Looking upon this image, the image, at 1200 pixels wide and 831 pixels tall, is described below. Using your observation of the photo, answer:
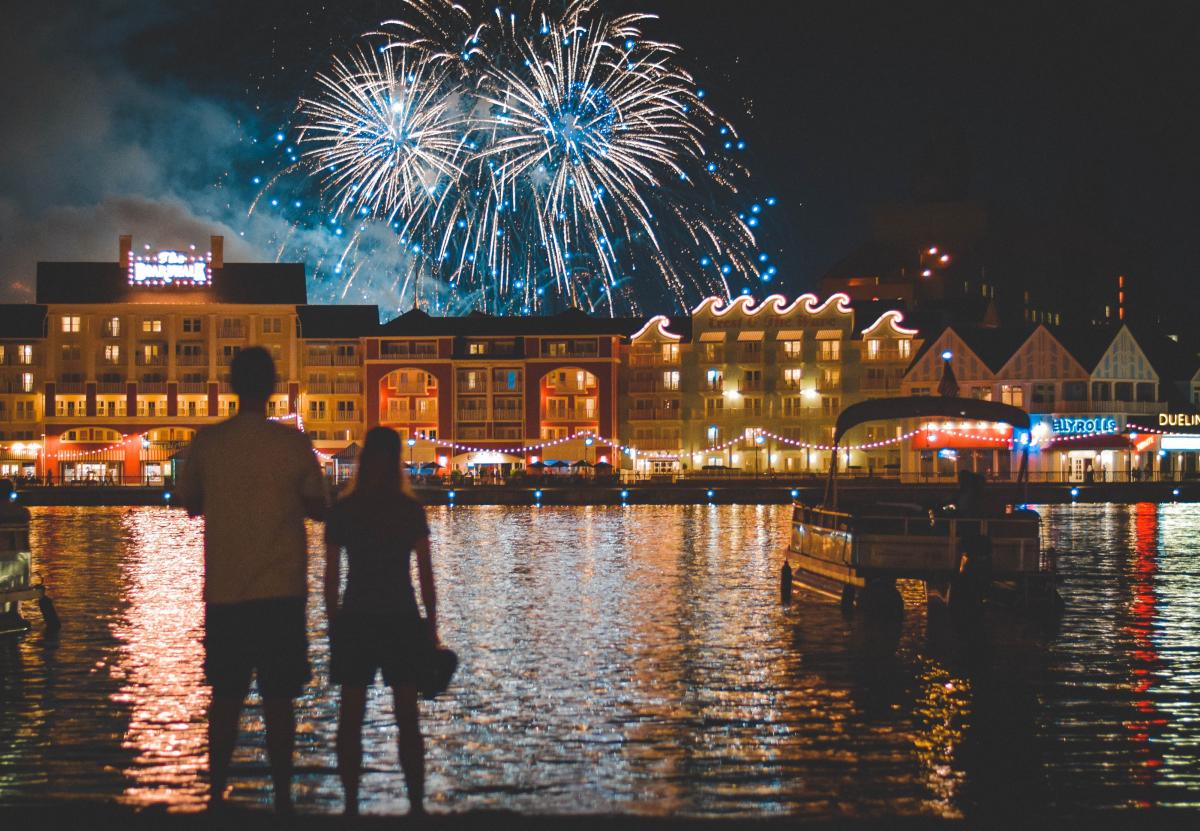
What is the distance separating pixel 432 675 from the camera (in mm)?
8258

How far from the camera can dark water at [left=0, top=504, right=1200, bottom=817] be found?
955cm

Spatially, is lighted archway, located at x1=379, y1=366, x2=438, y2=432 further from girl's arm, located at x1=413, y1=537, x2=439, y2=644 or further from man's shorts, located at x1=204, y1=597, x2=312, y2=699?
man's shorts, located at x1=204, y1=597, x2=312, y2=699

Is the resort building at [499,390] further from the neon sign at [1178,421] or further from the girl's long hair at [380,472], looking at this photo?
the girl's long hair at [380,472]

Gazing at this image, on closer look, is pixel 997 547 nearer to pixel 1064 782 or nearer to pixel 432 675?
pixel 1064 782

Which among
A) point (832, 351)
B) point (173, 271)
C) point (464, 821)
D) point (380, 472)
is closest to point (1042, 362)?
point (832, 351)

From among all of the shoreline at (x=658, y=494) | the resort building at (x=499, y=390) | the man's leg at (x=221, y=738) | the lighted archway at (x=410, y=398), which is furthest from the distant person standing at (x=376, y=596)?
the lighted archway at (x=410, y=398)

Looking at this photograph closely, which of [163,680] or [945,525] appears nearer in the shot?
[163,680]

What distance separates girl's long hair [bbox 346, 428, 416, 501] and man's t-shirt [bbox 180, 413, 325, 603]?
39cm

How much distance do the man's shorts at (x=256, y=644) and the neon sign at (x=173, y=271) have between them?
97.2 metres

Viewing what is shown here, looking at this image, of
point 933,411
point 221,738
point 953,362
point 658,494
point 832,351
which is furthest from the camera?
point 832,351

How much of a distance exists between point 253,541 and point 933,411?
52.7ft

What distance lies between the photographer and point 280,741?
8141 millimetres

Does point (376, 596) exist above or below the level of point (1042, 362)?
below

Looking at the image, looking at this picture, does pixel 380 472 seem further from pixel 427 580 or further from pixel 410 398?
pixel 410 398
